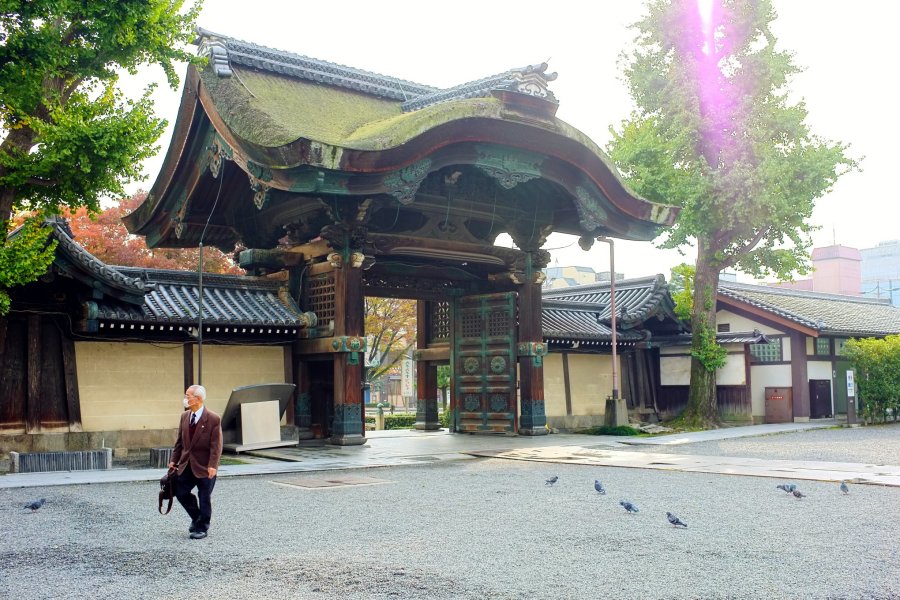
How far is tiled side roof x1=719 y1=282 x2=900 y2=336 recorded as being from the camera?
95.7 feet

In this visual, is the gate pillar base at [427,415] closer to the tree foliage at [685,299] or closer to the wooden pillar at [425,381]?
the wooden pillar at [425,381]

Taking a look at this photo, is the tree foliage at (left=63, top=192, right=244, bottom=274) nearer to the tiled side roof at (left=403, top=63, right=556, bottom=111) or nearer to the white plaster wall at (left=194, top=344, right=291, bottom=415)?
the white plaster wall at (left=194, top=344, right=291, bottom=415)

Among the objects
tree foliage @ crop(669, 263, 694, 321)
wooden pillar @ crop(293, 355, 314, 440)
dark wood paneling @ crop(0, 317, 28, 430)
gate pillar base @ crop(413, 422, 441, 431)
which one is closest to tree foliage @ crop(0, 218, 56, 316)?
dark wood paneling @ crop(0, 317, 28, 430)

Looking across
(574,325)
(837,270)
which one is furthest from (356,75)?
(837,270)

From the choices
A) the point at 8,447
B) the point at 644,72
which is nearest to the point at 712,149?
the point at 644,72

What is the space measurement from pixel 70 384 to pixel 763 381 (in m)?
22.1

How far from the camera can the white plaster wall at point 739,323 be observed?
98.0ft

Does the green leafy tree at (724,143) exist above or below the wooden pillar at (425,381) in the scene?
above

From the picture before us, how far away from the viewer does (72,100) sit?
13.1 meters

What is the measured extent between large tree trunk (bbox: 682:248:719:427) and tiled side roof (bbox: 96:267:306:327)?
41.5 ft

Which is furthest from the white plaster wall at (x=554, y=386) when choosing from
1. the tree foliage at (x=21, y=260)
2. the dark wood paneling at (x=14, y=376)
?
the tree foliage at (x=21, y=260)

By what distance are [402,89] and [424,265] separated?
206 inches

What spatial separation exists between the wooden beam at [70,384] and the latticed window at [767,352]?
21.9m

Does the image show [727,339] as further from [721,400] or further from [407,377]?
[407,377]
